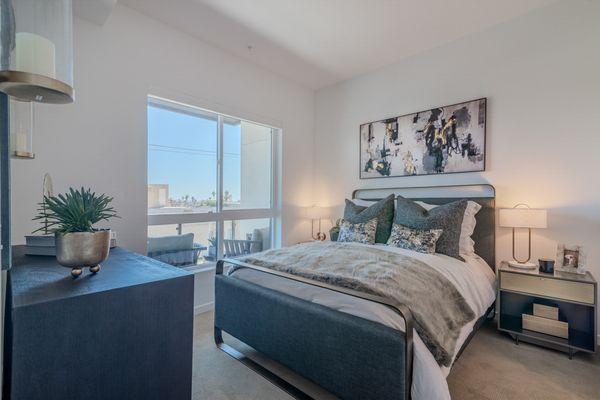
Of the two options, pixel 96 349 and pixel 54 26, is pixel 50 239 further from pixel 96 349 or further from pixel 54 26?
pixel 54 26

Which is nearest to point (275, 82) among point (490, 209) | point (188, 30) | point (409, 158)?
point (188, 30)

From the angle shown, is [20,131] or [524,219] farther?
[524,219]

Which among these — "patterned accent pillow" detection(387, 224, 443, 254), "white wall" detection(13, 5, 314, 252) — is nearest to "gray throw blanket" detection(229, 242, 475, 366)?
"patterned accent pillow" detection(387, 224, 443, 254)

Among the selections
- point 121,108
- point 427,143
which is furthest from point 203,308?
point 427,143

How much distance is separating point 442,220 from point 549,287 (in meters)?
0.93

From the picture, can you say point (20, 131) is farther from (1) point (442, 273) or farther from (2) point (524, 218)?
(2) point (524, 218)

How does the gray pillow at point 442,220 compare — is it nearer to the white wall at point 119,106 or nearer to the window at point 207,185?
the window at point 207,185

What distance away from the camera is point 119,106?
2.57 m

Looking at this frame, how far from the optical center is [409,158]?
3.49 m

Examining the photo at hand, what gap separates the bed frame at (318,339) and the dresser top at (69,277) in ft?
2.89

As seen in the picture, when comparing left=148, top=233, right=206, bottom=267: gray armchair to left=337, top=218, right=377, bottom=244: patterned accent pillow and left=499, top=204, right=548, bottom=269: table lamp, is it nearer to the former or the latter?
left=337, top=218, right=377, bottom=244: patterned accent pillow

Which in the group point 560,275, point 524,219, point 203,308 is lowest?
point 203,308

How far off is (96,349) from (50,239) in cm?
90

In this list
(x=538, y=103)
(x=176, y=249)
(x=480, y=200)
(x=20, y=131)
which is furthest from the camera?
(x=176, y=249)
